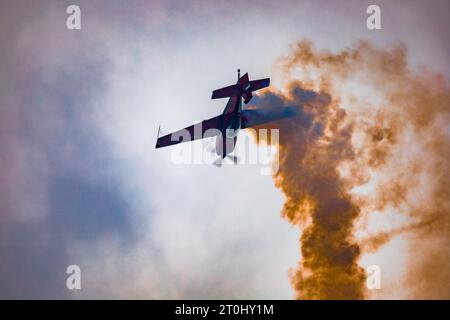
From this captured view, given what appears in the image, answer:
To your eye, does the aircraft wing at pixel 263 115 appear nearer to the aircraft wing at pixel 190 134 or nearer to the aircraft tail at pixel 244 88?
the aircraft tail at pixel 244 88

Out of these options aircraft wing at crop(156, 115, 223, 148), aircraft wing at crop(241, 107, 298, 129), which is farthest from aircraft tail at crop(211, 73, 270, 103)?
aircraft wing at crop(156, 115, 223, 148)

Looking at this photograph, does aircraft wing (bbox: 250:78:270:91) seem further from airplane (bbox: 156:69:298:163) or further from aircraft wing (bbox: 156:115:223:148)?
aircraft wing (bbox: 156:115:223:148)

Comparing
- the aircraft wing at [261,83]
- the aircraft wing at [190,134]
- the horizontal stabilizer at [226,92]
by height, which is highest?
the aircraft wing at [261,83]

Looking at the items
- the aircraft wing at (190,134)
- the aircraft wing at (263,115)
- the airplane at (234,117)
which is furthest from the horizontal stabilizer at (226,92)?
the aircraft wing at (190,134)

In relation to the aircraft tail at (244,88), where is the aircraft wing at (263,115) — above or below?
below

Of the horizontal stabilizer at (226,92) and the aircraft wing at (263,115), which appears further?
the aircraft wing at (263,115)

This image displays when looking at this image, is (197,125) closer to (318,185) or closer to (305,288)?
(318,185)
